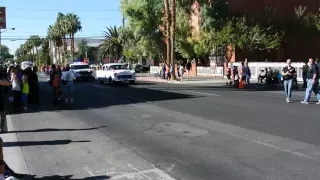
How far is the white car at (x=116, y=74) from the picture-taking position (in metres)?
29.6

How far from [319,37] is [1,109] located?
41.1 metres

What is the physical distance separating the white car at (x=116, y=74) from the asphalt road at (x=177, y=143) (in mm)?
15976

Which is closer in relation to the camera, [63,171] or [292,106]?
[63,171]

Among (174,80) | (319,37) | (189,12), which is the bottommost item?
(174,80)

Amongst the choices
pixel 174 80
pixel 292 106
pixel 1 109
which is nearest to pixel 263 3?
pixel 174 80

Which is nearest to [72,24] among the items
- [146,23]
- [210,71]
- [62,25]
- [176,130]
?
[62,25]

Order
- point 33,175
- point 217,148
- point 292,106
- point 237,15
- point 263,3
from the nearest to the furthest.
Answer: point 33,175 → point 217,148 → point 292,106 → point 237,15 → point 263,3

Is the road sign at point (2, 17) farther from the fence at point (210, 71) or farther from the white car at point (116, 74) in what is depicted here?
the fence at point (210, 71)

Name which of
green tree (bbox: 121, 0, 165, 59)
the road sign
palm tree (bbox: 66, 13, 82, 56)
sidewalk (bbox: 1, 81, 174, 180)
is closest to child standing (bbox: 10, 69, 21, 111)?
sidewalk (bbox: 1, 81, 174, 180)

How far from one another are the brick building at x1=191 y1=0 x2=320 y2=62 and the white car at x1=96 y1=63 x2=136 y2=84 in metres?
13.6

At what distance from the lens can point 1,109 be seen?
9477 mm

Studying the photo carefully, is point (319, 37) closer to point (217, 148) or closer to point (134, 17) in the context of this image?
point (134, 17)

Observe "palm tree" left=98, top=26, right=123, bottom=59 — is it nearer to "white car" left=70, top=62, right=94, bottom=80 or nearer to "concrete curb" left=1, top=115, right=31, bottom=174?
"white car" left=70, top=62, right=94, bottom=80

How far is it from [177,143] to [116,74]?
2188 centimetres
